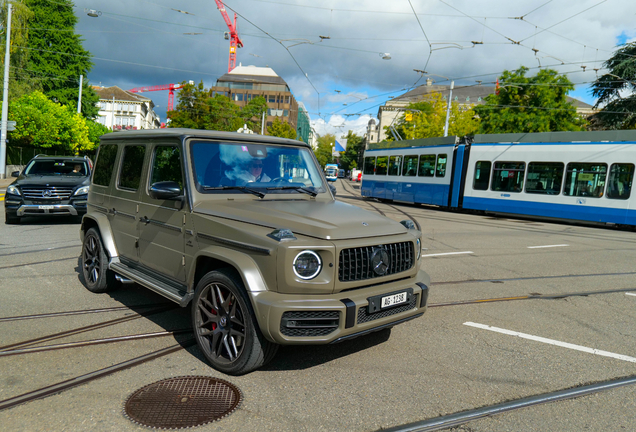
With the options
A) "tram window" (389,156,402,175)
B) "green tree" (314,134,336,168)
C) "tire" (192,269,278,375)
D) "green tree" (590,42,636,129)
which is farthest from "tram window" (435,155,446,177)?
"green tree" (314,134,336,168)

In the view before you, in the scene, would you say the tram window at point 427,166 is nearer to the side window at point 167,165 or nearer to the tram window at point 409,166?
the tram window at point 409,166

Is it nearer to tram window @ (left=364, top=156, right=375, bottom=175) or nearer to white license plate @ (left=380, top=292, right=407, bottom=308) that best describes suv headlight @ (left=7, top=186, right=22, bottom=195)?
white license plate @ (left=380, top=292, right=407, bottom=308)

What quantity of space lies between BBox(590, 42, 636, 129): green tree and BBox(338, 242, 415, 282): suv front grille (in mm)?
33161

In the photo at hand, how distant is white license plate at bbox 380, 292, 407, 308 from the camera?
11.9 ft

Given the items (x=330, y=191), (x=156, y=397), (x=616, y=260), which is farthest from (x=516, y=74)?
(x=156, y=397)

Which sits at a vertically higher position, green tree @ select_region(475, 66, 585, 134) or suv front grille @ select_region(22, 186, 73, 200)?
green tree @ select_region(475, 66, 585, 134)

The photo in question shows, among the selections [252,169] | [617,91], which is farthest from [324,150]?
[252,169]

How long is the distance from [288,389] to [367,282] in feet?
3.10

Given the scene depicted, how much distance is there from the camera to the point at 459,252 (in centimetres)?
995

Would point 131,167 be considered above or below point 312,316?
above

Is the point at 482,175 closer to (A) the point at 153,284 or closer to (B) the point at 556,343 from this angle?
(B) the point at 556,343

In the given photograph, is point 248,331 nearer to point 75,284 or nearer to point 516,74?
point 75,284

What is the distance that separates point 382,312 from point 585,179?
17.0 meters

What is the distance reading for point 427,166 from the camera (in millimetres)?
23984
